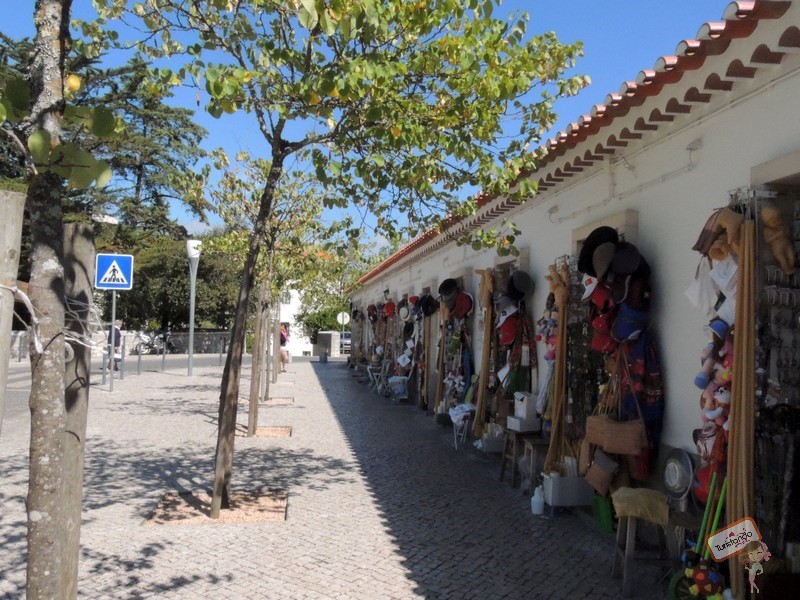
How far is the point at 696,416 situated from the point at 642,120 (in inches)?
79.7

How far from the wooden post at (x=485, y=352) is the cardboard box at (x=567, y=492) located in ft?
7.51

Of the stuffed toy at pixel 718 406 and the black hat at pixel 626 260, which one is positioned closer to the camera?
the stuffed toy at pixel 718 406

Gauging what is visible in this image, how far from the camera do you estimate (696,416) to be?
440cm

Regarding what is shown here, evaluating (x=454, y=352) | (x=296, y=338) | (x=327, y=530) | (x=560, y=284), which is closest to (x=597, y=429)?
(x=560, y=284)

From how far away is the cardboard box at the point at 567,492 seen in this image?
18.2 ft

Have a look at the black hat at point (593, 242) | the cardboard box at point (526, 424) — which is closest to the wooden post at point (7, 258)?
the black hat at point (593, 242)

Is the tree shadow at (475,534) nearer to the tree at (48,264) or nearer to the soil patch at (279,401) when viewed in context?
the tree at (48,264)

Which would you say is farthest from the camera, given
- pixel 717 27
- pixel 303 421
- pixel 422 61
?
pixel 303 421

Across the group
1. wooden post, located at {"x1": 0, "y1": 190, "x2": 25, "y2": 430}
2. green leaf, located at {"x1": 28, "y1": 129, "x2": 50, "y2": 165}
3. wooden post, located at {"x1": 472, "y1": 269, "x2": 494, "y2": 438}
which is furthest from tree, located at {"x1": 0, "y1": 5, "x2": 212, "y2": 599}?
wooden post, located at {"x1": 472, "y1": 269, "x2": 494, "y2": 438}

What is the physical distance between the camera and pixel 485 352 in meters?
7.84

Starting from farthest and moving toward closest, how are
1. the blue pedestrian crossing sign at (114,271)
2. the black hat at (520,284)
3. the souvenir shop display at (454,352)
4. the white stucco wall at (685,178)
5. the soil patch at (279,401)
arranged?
the soil patch at (279,401)
the blue pedestrian crossing sign at (114,271)
the souvenir shop display at (454,352)
the black hat at (520,284)
the white stucco wall at (685,178)

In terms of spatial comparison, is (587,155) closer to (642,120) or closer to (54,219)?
(642,120)

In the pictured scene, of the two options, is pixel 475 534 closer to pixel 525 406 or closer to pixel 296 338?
pixel 525 406

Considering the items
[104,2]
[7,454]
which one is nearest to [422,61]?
[104,2]
